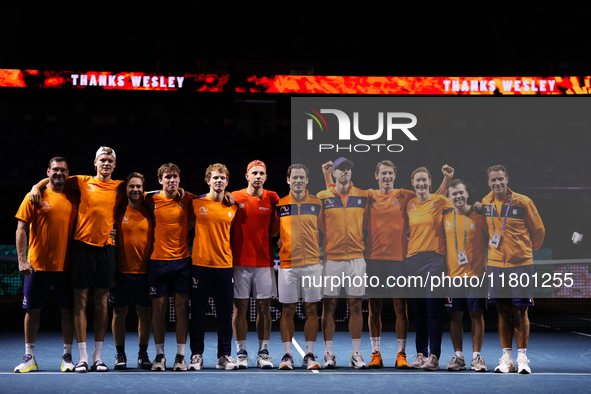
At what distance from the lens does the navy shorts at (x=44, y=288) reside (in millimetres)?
6730

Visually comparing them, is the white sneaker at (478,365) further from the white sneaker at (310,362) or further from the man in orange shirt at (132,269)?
the man in orange shirt at (132,269)

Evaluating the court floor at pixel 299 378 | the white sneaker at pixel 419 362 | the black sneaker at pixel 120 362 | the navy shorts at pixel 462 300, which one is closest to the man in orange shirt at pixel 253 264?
the court floor at pixel 299 378

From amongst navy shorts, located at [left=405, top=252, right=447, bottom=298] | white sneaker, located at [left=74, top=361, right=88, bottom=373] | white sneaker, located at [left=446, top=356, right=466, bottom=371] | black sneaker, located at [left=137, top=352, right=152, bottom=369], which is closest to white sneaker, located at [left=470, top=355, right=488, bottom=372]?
white sneaker, located at [left=446, top=356, right=466, bottom=371]

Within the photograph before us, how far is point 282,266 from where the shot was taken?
279 inches

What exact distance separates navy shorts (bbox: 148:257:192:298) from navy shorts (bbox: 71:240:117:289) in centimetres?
47

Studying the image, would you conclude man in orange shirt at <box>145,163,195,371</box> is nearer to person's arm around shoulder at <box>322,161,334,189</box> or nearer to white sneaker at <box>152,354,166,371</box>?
white sneaker at <box>152,354,166,371</box>

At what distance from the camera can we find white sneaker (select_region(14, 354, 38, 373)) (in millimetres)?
6652

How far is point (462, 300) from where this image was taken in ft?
22.8

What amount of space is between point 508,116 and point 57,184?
17.0 metres

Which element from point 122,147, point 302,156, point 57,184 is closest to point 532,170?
point 302,156

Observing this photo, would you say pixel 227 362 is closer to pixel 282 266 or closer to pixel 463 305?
pixel 282 266

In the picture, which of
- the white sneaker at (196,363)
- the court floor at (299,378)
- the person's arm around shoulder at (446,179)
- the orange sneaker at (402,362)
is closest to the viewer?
the court floor at (299,378)

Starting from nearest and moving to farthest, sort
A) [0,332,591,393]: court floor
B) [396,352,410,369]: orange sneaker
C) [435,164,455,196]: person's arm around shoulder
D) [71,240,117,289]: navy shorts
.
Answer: [0,332,591,393]: court floor
[71,240,117,289]: navy shorts
[396,352,410,369]: orange sneaker
[435,164,455,196]: person's arm around shoulder

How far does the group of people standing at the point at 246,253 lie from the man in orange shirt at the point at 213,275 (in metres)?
0.01
